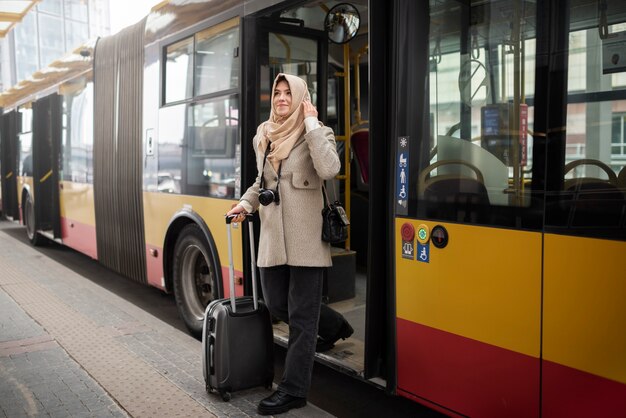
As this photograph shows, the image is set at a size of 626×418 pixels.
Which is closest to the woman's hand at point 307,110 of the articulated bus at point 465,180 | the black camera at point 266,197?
the articulated bus at point 465,180

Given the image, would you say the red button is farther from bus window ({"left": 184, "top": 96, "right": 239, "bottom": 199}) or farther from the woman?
bus window ({"left": 184, "top": 96, "right": 239, "bottom": 199})

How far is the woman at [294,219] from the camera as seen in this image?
10.3ft

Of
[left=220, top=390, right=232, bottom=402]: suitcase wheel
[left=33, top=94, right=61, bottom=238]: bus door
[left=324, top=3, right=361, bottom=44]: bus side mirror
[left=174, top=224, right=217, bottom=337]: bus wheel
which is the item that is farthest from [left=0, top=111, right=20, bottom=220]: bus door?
[left=220, top=390, right=232, bottom=402]: suitcase wheel

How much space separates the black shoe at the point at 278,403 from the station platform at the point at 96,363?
0.06 m

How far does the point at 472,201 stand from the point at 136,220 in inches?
152

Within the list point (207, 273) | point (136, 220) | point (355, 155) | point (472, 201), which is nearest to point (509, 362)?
point (472, 201)

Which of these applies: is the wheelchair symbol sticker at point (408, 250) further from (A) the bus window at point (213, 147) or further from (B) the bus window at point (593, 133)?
(A) the bus window at point (213, 147)

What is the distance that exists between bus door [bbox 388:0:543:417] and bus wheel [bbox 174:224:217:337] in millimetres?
2275

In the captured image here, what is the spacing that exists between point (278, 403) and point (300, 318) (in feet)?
1.56

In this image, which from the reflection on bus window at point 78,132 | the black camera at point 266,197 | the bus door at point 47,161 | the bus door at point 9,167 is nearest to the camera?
the black camera at point 266,197

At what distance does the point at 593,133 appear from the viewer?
2.17m

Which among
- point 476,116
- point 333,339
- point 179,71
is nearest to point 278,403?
point 333,339

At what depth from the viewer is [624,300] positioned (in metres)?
2.05

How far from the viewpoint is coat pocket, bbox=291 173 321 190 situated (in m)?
3.15
